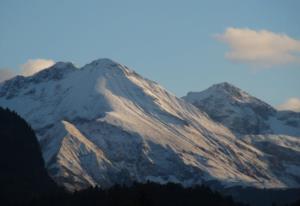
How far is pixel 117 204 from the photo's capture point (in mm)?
190125

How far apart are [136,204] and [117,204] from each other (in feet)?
108

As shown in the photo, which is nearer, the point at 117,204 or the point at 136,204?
the point at 136,204

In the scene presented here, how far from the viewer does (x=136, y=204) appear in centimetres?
15750
